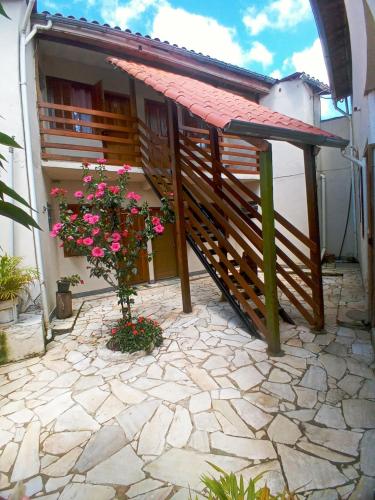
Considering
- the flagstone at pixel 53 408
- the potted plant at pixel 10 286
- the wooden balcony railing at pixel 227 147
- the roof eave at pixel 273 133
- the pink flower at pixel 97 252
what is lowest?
the flagstone at pixel 53 408

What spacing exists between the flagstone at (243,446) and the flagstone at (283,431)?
11 cm

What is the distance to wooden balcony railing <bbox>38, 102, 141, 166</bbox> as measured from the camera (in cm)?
652

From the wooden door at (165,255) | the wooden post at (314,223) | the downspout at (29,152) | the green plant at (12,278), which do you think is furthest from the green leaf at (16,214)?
the wooden door at (165,255)

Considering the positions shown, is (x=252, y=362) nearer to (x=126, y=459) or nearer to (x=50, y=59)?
(x=126, y=459)

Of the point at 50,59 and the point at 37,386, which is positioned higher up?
the point at 50,59

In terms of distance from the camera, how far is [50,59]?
7.19 meters

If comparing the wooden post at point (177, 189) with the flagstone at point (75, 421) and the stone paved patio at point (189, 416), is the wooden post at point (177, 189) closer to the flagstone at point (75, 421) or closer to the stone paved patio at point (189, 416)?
the stone paved patio at point (189, 416)

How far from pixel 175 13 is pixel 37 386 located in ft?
34.6

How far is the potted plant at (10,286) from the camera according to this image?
4416 mm

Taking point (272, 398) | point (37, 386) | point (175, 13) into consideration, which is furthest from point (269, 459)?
point (175, 13)

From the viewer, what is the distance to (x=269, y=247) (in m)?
3.87

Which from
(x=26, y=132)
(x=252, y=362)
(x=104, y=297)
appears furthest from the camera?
(x=104, y=297)

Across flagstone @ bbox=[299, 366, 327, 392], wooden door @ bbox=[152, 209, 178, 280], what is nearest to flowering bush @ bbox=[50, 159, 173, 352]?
flagstone @ bbox=[299, 366, 327, 392]

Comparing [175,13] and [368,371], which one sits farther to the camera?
[175,13]
